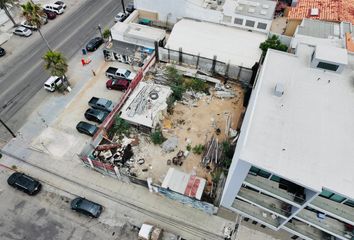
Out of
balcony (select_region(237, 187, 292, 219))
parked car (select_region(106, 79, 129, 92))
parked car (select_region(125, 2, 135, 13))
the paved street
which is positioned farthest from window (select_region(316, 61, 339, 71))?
parked car (select_region(125, 2, 135, 13))

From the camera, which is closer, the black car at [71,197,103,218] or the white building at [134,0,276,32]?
the black car at [71,197,103,218]

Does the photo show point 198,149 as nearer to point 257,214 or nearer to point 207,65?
point 257,214

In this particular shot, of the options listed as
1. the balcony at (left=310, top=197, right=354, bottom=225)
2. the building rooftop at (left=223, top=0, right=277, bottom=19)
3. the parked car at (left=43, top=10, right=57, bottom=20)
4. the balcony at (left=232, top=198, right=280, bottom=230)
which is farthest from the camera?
the parked car at (left=43, top=10, right=57, bottom=20)

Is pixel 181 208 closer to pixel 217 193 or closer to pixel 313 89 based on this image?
pixel 217 193

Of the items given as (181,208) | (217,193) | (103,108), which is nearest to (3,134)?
(103,108)

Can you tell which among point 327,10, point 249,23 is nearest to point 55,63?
point 249,23

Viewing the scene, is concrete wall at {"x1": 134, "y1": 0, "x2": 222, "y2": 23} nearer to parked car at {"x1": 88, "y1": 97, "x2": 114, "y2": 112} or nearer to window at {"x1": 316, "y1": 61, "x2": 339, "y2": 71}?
parked car at {"x1": 88, "y1": 97, "x2": 114, "y2": 112}
